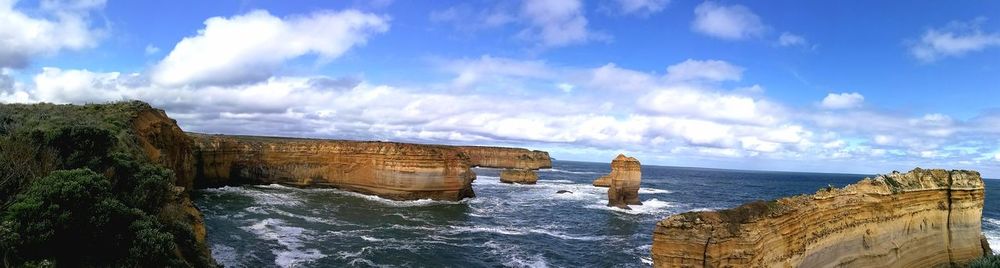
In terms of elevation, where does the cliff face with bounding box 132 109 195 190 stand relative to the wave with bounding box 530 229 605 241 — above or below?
above

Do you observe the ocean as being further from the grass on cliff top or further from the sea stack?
the grass on cliff top

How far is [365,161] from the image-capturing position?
44.2 metres

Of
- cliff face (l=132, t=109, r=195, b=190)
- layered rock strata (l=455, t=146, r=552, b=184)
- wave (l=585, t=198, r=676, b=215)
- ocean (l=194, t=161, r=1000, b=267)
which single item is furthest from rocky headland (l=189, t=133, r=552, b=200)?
layered rock strata (l=455, t=146, r=552, b=184)

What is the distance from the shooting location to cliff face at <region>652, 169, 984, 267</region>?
10.8 meters

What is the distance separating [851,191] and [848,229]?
116cm

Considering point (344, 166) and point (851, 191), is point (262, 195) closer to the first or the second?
point (344, 166)

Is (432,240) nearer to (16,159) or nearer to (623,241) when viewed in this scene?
(623,241)

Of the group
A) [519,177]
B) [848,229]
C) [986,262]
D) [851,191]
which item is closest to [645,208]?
[986,262]

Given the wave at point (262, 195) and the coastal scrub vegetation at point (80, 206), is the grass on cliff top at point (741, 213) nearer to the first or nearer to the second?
the coastal scrub vegetation at point (80, 206)

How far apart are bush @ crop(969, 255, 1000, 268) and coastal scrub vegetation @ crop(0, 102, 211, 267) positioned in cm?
2188

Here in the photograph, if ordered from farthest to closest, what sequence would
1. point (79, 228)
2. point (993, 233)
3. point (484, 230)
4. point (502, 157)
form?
point (502, 157) < point (993, 233) < point (484, 230) < point (79, 228)

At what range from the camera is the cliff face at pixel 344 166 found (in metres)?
41.4

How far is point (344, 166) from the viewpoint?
149ft

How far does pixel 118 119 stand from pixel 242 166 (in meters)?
22.7
